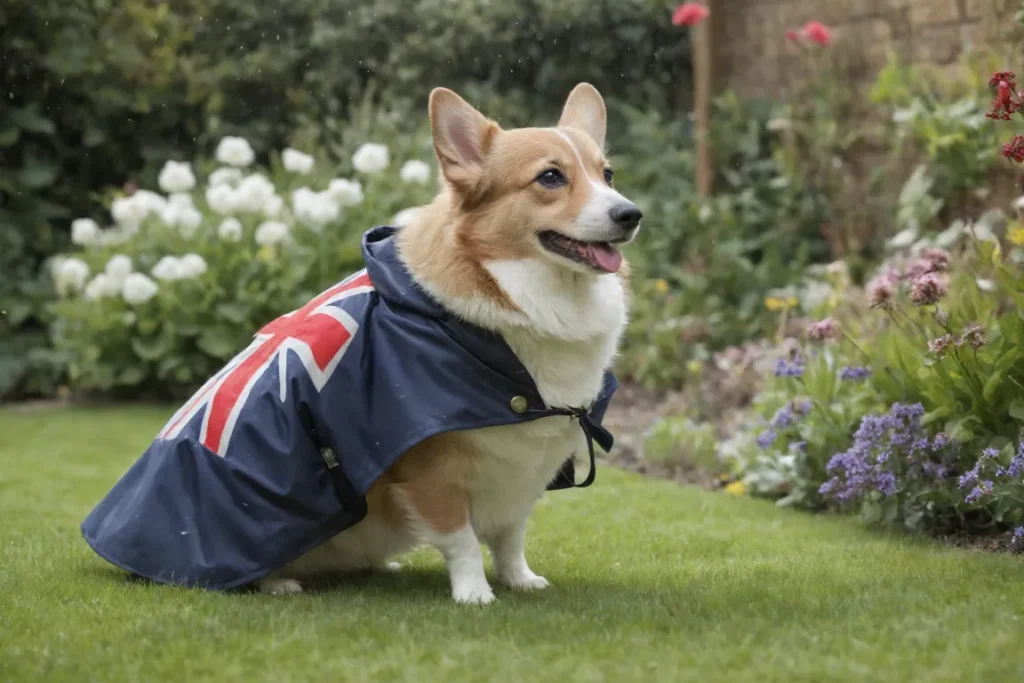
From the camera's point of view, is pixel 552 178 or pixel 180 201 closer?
pixel 552 178

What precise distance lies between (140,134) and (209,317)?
103 inches

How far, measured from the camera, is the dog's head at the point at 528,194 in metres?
3.21

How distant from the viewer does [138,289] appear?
7.03 metres

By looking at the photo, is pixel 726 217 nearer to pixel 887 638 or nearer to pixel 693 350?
pixel 693 350

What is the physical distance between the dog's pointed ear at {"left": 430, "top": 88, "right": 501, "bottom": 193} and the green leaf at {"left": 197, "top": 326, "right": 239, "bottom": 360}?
159 inches

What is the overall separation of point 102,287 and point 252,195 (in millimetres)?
1074

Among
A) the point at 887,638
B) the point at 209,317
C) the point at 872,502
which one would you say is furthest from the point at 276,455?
the point at 209,317

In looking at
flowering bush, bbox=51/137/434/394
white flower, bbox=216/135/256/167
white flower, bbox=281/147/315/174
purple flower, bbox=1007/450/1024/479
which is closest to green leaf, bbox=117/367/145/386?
flowering bush, bbox=51/137/434/394

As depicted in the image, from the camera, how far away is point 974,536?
4.05 meters

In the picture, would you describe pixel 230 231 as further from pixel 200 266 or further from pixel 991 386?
pixel 991 386

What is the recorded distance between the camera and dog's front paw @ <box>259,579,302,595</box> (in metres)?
3.42

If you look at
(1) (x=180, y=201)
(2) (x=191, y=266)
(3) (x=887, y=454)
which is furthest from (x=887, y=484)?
(1) (x=180, y=201)

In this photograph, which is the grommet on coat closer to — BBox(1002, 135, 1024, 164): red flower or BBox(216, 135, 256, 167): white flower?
BBox(1002, 135, 1024, 164): red flower

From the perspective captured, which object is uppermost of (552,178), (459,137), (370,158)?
(459,137)
